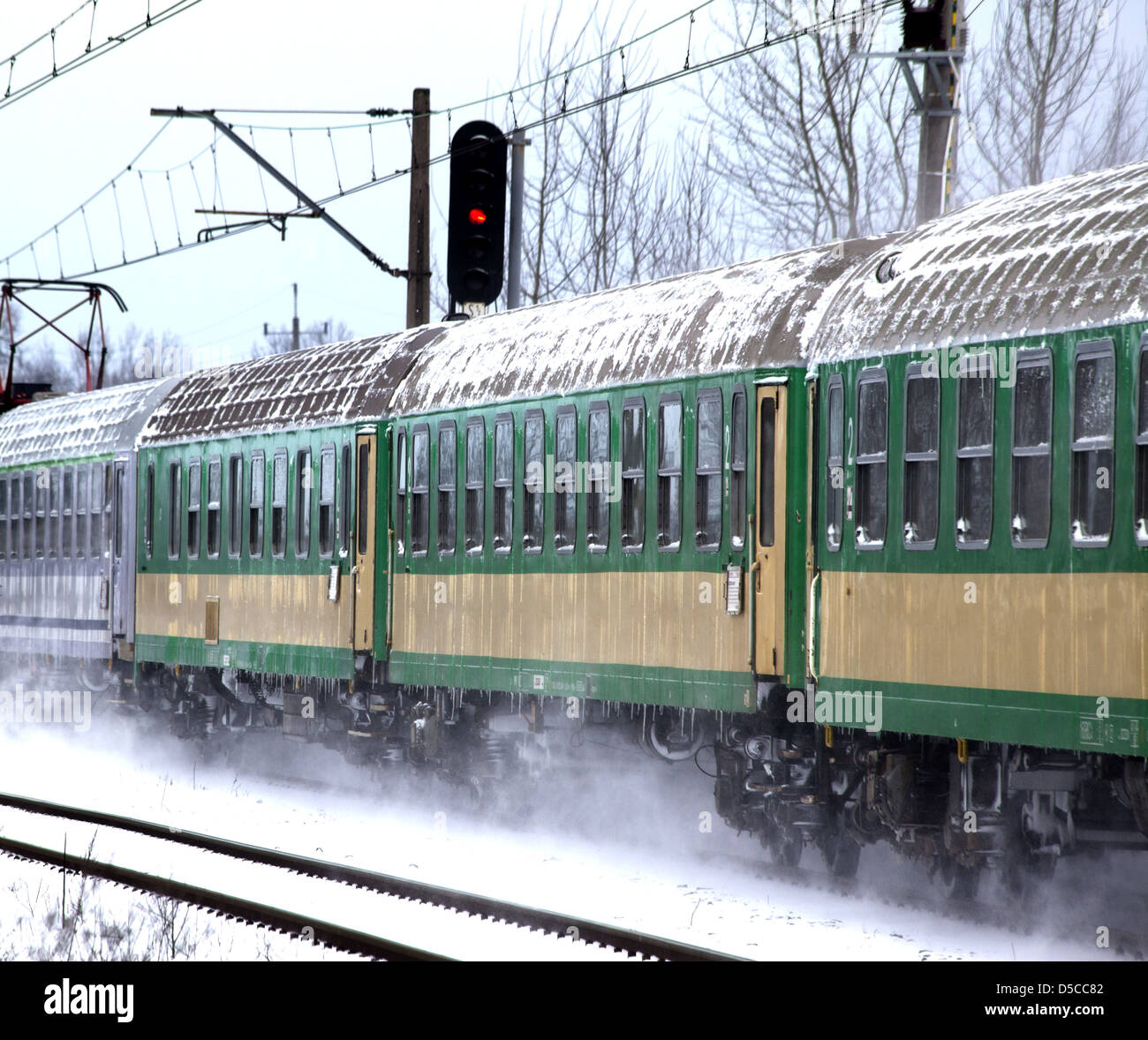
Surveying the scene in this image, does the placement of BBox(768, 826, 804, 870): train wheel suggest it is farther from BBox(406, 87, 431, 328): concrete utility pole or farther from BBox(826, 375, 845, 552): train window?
BBox(406, 87, 431, 328): concrete utility pole

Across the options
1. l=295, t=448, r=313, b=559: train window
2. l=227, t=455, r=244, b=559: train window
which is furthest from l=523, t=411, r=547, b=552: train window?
l=227, t=455, r=244, b=559: train window

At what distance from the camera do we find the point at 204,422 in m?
21.0

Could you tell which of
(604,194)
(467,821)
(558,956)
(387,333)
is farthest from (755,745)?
(604,194)

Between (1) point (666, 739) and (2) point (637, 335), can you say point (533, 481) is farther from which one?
(1) point (666, 739)

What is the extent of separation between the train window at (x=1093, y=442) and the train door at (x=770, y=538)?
2.75 m

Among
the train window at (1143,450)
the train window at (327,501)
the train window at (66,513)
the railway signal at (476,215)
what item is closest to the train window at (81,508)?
the train window at (66,513)

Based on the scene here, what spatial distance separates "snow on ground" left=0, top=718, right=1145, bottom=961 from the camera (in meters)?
10.3

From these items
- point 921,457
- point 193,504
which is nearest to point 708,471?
point 921,457

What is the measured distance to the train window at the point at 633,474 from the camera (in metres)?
13.5

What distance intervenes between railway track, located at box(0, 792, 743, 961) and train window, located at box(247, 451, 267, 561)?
4.56 meters

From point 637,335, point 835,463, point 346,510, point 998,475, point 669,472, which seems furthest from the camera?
point 346,510

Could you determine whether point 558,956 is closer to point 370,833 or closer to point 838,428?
point 838,428

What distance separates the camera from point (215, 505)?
20469 mm

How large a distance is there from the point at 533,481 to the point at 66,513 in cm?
1117
